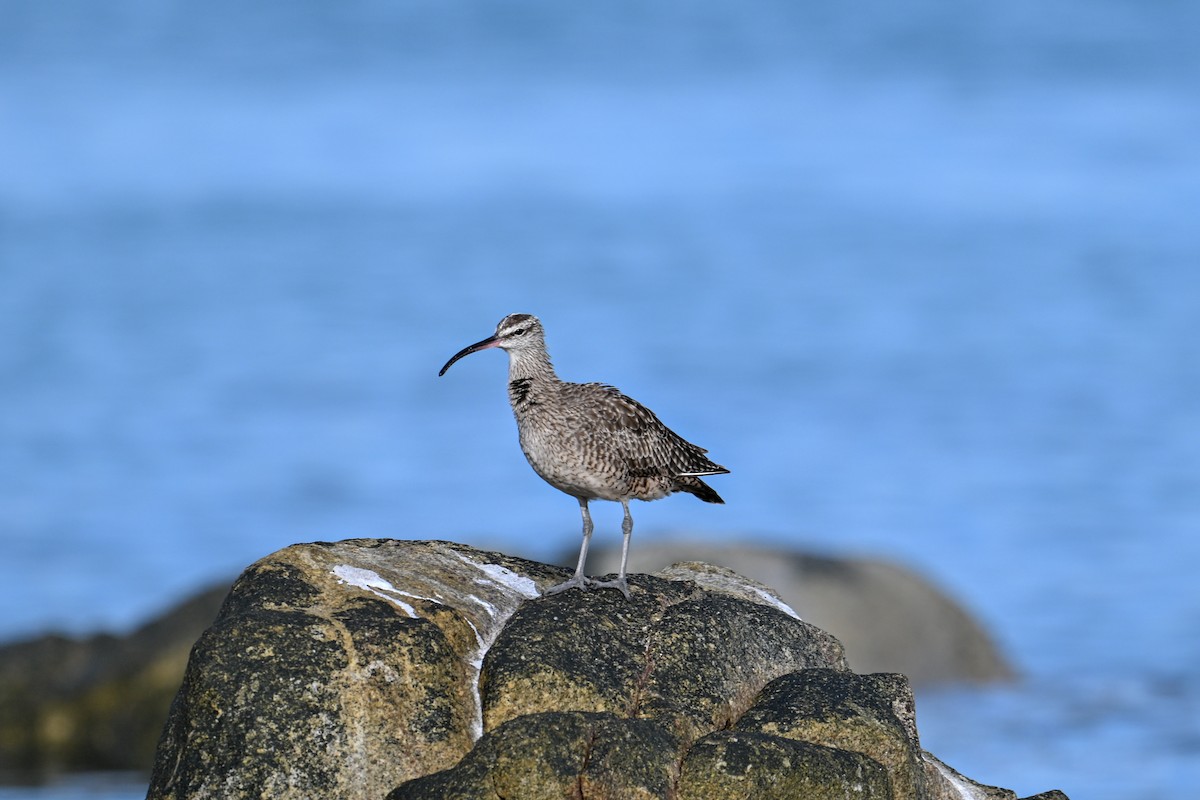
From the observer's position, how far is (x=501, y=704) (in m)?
8.41

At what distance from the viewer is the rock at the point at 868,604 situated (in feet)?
62.1

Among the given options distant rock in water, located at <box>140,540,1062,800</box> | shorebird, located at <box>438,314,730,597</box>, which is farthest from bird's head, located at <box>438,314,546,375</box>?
distant rock in water, located at <box>140,540,1062,800</box>

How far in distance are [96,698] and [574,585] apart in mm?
8866

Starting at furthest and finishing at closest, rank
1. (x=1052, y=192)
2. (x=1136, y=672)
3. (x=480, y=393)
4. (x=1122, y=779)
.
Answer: (x=1052, y=192) < (x=480, y=393) < (x=1136, y=672) < (x=1122, y=779)

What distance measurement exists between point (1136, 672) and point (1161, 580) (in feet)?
15.5

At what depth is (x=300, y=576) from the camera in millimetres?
8898

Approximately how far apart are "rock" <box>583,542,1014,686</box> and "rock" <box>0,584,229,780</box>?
13.3 feet

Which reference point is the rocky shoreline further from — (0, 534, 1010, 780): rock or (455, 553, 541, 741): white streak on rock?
(0, 534, 1010, 780): rock

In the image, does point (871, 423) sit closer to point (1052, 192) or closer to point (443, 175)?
point (1052, 192)

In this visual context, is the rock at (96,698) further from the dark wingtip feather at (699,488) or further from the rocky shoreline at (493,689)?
the rocky shoreline at (493,689)

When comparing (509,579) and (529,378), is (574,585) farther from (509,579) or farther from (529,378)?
(529,378)

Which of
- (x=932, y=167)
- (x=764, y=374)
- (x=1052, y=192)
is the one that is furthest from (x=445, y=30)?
(x=764, y=374)

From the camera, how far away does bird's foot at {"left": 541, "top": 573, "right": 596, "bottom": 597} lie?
946 cm

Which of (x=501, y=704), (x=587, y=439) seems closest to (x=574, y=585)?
(x=587, y=439)
